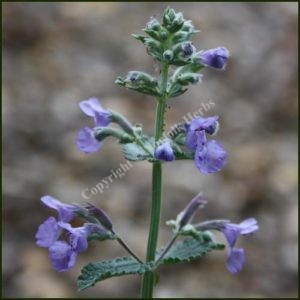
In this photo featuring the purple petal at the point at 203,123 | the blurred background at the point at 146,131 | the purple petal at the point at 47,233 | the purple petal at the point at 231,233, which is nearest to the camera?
the purple petal at the point at 203,123

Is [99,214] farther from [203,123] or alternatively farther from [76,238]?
[203,123]

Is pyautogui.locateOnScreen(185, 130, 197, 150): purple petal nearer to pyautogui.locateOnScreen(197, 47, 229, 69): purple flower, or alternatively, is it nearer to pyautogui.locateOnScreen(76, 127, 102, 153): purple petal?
pyautogui.locateOnScreen(197, 47, 229, 69): purple flower

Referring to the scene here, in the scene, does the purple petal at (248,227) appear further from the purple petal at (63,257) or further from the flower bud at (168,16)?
the flower bud at (168,16)

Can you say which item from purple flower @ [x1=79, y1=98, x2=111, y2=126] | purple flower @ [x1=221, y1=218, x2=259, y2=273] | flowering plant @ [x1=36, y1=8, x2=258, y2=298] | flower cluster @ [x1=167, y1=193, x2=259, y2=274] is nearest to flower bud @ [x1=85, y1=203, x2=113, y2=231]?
flowering plant @ [x1=36, y1=8, x2=258, y2=298]

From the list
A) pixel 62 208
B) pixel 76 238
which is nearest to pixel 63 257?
pixel 76 238

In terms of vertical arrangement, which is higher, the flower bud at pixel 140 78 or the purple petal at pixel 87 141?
the flower bud at pixel 140 78

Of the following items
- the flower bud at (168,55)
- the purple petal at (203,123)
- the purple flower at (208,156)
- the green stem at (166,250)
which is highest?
the flower bud at (168,55)

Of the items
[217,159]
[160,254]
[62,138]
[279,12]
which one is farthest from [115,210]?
[279,12]

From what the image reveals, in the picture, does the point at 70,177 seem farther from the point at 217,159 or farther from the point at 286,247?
the point at 217,159

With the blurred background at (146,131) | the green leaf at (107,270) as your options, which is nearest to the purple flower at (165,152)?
the green leaf at (107,270)
